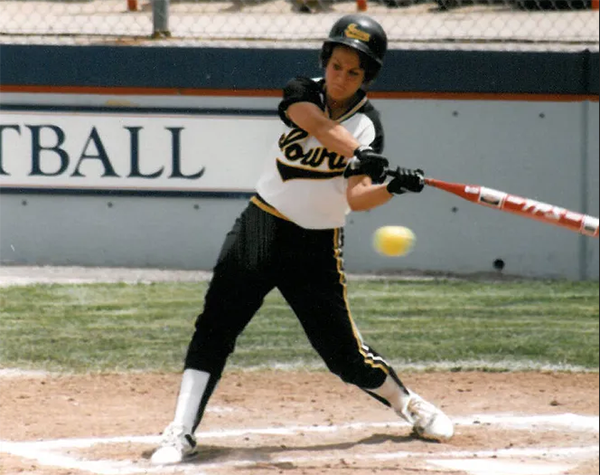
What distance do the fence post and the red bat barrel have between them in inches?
197

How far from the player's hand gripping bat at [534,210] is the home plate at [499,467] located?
0.97 m

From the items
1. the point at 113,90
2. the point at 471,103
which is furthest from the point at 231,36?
the point at 471,103

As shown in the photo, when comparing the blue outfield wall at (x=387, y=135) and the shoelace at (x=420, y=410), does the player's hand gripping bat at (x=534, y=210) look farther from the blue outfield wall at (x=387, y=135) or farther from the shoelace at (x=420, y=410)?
the blue outfield wall at (x=387, y=135)

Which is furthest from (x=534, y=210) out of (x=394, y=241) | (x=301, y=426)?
(x=301, y=426)

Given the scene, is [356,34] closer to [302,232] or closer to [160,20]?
[302,232]

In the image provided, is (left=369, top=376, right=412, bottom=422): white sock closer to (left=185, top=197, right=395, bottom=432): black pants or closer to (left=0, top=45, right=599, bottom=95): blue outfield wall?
(left=185, top=197, right=395, bottom=432): black pants

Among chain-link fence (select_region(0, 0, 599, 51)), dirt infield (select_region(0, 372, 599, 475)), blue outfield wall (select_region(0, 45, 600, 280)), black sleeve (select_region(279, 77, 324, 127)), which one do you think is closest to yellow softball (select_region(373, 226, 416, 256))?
black sleeve (select_region(279, 77, 324, 127))

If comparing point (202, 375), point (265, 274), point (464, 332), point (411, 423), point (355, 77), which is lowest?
point (464, 332)

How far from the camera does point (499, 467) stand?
14.3 ft

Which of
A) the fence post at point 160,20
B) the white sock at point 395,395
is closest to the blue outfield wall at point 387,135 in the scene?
the fence post at point 160,20

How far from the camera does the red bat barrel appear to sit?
3.44 meters

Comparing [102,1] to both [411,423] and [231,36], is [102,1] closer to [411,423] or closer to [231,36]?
[231,36]

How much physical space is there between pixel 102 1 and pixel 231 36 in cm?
110

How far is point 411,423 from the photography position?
4672 mm
